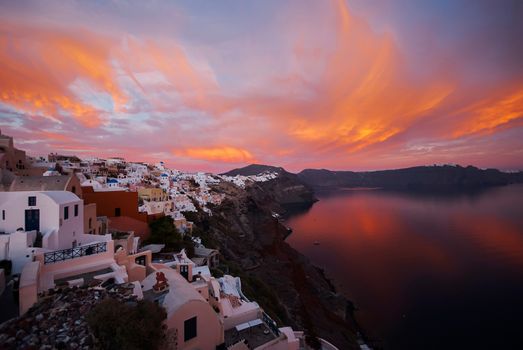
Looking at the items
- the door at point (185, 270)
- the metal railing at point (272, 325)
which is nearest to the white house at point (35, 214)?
the door at point (185, 270)

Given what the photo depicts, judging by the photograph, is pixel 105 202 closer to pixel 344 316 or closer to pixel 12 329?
pixel 12 329

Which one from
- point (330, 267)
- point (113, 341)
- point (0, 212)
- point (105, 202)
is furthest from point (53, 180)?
point (330, 267)

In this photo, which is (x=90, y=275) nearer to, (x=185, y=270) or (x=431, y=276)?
(x=185, y=270)

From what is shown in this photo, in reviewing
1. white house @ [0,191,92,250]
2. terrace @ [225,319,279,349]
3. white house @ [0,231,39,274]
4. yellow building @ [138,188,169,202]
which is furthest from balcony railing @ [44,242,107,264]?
yellow building @ [138,188,169,202]

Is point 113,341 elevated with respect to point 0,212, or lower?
lower

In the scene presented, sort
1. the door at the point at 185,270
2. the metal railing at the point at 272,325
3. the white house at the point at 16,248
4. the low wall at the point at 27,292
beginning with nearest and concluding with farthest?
the low wall at the point at 27,292, the white house at the point at 16,248, the metal railing at the point at 272,325, the door at the point at 185,270

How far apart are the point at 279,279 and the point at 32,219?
23867mm

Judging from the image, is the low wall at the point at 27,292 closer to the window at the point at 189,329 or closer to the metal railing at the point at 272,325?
the window at the point at 189,329

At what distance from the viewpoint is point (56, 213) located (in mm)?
10391

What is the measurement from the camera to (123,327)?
556 cm

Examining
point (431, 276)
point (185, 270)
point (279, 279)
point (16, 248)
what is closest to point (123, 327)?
point (16, 248)

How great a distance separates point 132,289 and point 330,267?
3526cm

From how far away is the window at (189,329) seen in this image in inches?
304

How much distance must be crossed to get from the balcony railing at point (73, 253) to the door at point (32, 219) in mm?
2400
